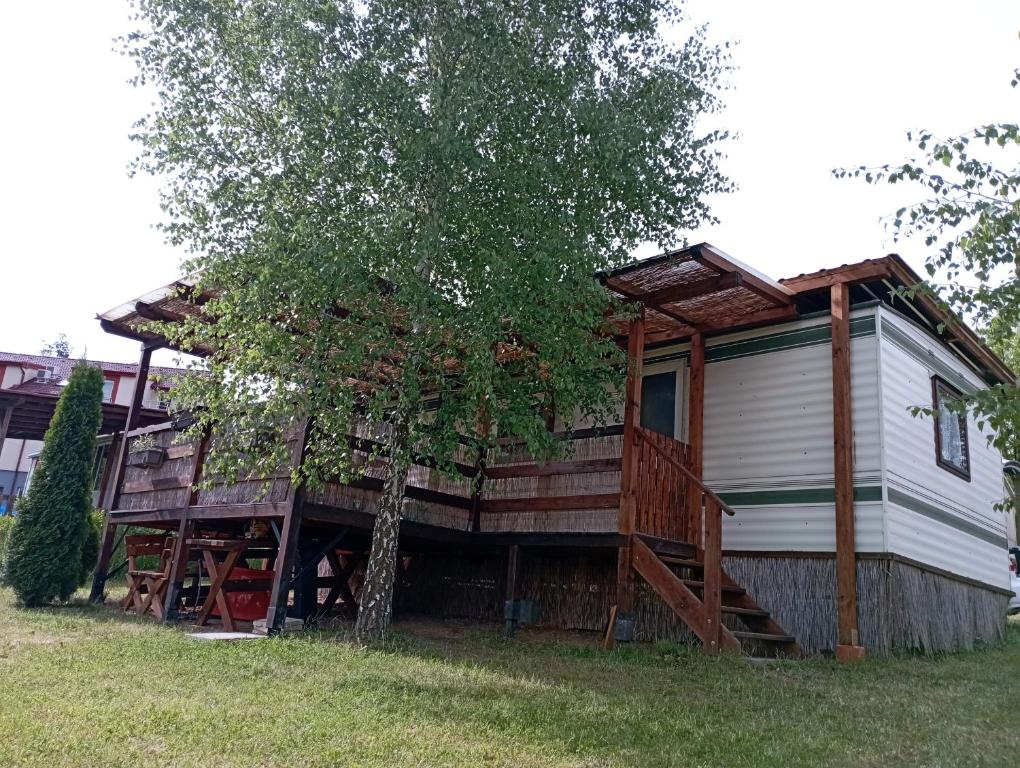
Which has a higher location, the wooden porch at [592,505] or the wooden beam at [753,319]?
the wooden beam at [753,319]

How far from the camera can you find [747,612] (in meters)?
8.73

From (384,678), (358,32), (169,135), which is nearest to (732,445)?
(384,678)

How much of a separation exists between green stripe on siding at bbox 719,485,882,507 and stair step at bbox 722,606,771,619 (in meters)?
1.26

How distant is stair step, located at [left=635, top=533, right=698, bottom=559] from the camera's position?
9.09m

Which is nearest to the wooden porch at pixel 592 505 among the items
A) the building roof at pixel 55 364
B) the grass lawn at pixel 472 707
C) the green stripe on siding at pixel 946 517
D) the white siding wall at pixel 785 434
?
the white siding wall at pixel 785 434

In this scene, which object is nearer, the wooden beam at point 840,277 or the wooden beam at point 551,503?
the wooden beam at point 840,277

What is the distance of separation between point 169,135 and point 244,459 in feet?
10.9

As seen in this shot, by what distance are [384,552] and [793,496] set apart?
15.1 feet

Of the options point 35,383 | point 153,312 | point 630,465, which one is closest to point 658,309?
point 630,465

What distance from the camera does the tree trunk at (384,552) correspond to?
8.51 metres

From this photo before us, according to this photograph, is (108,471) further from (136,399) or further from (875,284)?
(875,284)

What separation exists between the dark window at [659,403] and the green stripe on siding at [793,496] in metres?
1.23

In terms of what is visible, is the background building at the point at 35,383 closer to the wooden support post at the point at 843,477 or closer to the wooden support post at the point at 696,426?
the wooden support post at the point at 696,426

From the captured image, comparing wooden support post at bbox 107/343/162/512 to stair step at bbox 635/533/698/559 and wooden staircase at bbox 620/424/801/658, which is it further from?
stair step at bbox 635/533/698/559
